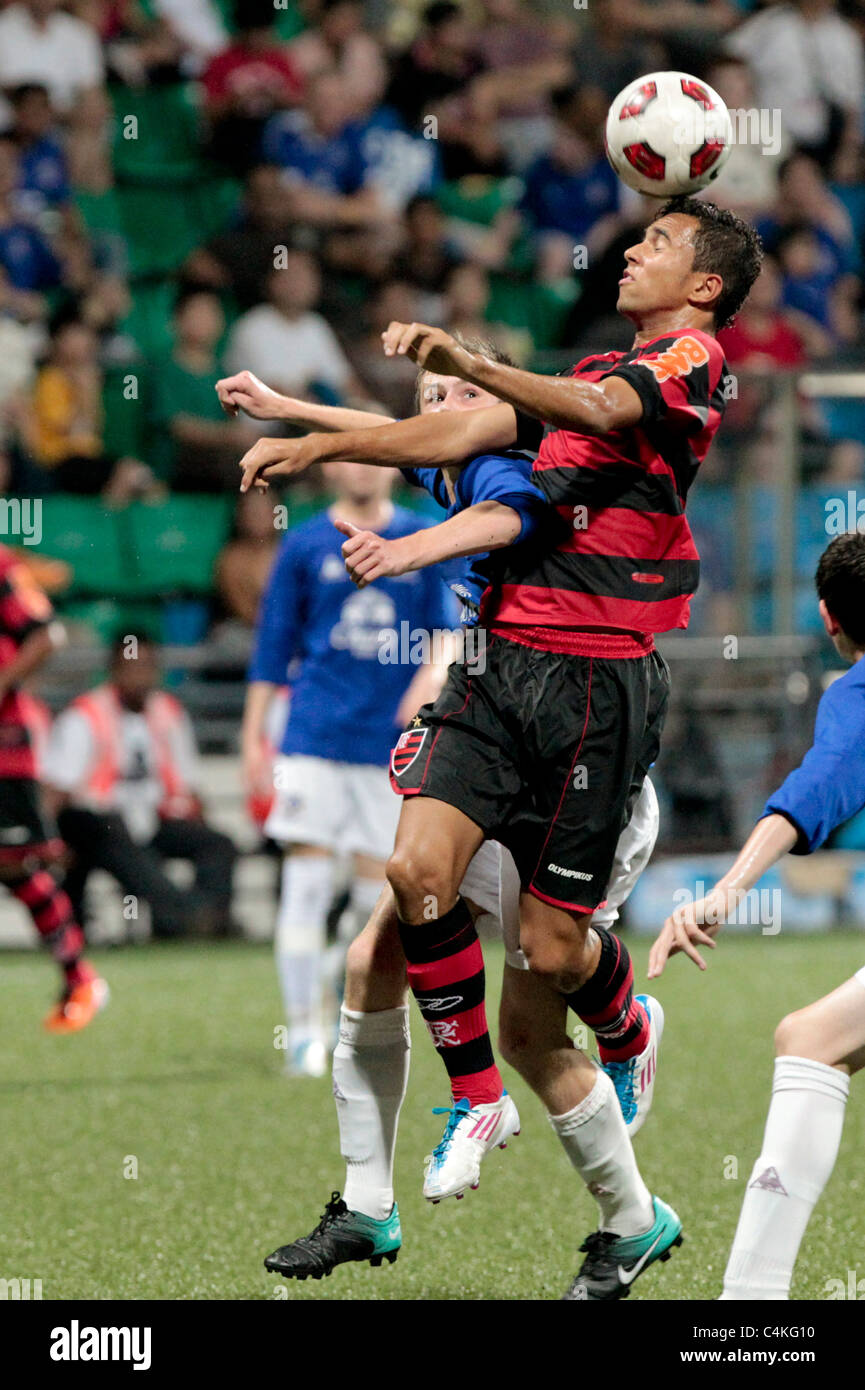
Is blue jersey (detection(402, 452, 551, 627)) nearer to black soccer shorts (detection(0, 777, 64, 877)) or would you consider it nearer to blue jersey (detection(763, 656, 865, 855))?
blue jersey (detection(763, 656, 865, 855))

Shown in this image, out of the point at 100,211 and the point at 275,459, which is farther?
the point at 100,211

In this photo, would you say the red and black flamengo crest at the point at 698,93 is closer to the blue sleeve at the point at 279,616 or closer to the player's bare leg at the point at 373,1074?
the player's bare leg at the point at 373,1074

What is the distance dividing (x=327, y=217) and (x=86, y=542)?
3.42 meters

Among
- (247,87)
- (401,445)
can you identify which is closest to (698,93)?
(401,445)

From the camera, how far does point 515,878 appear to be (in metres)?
3.81

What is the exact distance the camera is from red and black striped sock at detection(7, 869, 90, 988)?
753 cm

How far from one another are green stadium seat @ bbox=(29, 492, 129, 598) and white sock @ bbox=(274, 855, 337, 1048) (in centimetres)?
410

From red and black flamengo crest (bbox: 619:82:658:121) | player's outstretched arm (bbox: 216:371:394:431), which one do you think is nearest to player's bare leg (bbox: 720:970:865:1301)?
player's outstretched arm (bbox: 216:371:394:431)

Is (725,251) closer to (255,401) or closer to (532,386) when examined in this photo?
(532,386)

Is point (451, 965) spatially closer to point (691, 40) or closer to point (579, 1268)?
point (579, 1268)

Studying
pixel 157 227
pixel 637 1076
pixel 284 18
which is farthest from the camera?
pixel 284 18

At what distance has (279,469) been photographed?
132 inches
